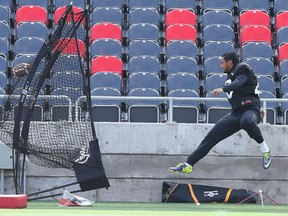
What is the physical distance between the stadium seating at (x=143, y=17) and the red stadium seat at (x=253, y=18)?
1514mm

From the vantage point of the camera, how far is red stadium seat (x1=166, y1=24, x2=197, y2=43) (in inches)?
646

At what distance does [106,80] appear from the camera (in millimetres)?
14898

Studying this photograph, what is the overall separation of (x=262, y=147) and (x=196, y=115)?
2871mm

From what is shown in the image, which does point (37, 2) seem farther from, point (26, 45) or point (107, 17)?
point (26, 45)

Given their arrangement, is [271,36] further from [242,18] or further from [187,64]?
[187,64]

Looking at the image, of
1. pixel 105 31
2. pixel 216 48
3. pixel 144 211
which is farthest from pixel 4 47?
pixel 144 211

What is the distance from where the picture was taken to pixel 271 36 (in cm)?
1673

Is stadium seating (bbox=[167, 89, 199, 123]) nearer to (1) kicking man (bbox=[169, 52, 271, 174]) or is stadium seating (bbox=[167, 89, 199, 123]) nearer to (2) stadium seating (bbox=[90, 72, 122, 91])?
(2) stadium seating (bbox=[90, 72, 122, 91])

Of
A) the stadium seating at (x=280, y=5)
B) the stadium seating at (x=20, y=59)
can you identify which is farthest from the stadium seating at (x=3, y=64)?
the stadium seating at (x=280, y=5)

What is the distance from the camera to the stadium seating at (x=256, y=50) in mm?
16000

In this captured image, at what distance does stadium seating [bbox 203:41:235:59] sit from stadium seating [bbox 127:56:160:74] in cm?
95

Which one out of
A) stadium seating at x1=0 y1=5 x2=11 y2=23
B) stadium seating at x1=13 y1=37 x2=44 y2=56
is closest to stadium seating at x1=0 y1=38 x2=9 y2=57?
stadium seating at x1=13 y1=37 x2=44 y2=56

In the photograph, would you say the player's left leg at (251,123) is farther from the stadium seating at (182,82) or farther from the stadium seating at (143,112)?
the stadium seating at (182,82)

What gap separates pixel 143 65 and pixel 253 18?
2656 millimetres
